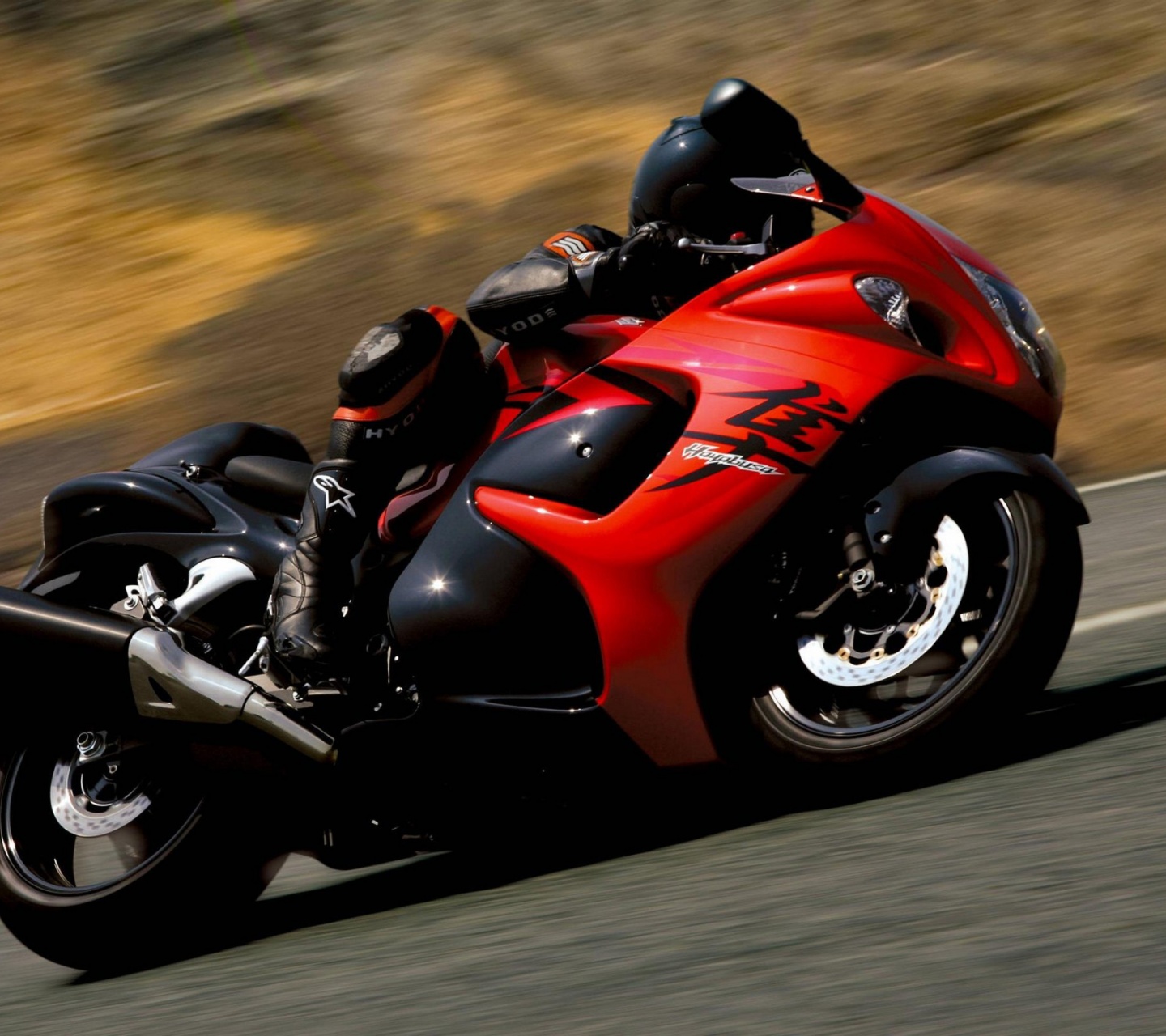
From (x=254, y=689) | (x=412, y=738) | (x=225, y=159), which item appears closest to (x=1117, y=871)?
(x=412, y=738)

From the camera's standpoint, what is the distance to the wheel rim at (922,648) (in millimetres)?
3740

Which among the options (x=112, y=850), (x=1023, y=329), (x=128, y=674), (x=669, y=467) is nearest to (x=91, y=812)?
(x=112, y=850)

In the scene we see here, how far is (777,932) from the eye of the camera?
3.18 metres

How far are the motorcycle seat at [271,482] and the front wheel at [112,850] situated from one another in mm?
682

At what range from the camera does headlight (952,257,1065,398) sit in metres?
3.96

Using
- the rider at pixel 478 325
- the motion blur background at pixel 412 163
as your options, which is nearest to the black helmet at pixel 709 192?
the rider at pixel 478 325

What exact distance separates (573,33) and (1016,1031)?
16.1m

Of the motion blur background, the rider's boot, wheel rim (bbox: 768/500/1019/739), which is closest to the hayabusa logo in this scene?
wheel rim (bbox: 768/500/1019/739)

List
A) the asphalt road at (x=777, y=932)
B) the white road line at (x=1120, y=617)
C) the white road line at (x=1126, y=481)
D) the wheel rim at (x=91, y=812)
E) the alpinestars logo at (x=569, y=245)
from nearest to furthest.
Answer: the asphalt road at (x=777, y=932), the alpinestars logo at (x=569, y=245), the wheel rim at (x=91, y=812), the white road line at (x=1120, y=617), the white road line at (x=1126, y=481)

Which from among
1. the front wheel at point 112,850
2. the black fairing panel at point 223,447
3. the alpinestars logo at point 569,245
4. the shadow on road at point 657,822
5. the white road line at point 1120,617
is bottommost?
the white road line at point 1120,617

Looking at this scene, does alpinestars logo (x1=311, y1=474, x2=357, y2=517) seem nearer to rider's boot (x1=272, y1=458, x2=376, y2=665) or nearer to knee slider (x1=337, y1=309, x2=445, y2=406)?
rider's boot (x1=272, y1=458, x2=376, y2=665)

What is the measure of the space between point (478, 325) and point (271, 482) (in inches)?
29.6

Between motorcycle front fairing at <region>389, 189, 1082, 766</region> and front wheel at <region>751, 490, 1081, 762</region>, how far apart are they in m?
0.15

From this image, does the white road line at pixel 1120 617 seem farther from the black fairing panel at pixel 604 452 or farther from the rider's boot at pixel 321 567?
the rider's boot at pixel 321 567
